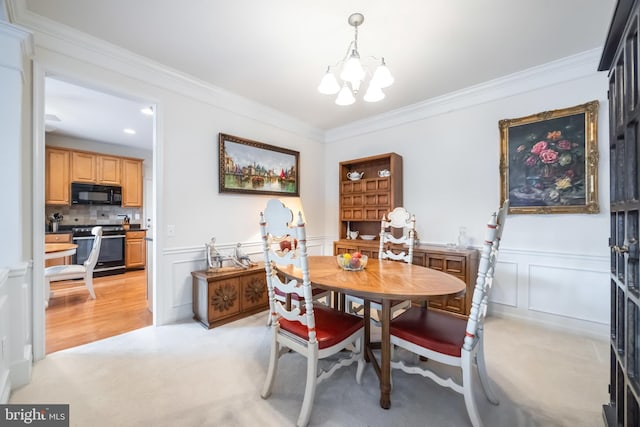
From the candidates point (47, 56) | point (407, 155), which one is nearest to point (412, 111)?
→ point (407, 155)

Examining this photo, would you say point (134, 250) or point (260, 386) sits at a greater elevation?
point (134, 250)

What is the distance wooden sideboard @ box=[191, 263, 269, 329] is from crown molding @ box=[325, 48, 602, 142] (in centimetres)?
270

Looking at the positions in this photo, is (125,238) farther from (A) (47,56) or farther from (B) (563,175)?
(B) (563,175)

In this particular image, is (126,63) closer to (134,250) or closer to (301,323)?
(301,323)

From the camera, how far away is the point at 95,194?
506 cm

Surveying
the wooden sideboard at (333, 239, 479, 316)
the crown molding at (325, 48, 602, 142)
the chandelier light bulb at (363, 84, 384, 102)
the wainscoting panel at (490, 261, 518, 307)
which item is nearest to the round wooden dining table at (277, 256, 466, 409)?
the wooden sideboard at (333, 239, 479, 316)

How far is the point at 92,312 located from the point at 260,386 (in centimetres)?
263

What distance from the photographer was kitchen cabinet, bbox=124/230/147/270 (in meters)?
5.30

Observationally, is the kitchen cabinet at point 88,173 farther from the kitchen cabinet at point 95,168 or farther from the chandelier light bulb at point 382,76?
the chandelier light bulb at point 382,76

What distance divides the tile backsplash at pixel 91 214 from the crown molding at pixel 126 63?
4333 mm

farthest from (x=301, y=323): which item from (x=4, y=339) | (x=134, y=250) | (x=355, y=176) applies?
(x=134, y=250)

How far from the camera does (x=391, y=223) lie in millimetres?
2824

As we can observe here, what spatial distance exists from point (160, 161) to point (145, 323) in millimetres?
1709

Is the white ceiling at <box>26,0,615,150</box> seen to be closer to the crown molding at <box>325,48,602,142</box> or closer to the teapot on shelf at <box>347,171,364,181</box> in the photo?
the crown molding at <box>325,48,602,142</box>
